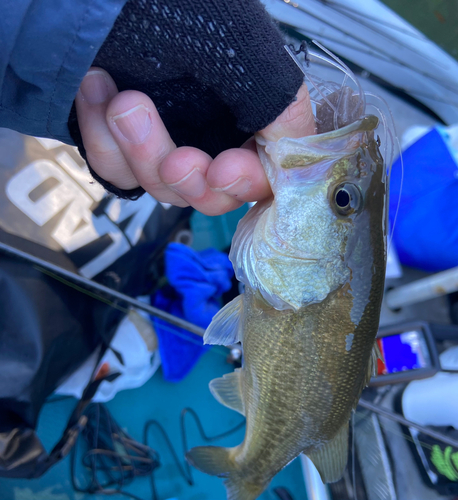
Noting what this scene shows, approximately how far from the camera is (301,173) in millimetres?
751

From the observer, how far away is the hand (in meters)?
0.69

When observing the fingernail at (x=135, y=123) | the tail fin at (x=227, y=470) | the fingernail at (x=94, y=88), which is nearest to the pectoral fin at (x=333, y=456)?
the tail fin at (x=227, y=470)

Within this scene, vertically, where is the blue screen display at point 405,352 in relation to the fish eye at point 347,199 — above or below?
below

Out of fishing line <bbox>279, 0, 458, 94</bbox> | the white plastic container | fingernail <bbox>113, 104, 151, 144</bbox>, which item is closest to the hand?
fingernail <bbox>113, 104, 151, 144</bbox>

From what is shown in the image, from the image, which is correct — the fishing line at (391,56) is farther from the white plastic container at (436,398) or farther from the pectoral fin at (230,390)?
the pectoral fin at (230,390)

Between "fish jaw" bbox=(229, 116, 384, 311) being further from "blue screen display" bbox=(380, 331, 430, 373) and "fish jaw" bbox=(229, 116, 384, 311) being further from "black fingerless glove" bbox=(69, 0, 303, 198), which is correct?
"blue screen display" bbox=(380, 331, 430, 373)

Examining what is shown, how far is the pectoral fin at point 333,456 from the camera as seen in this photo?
1.04 metres

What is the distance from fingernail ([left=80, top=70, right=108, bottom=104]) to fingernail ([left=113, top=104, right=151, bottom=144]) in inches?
4.1

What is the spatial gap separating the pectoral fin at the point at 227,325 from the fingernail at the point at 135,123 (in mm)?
514

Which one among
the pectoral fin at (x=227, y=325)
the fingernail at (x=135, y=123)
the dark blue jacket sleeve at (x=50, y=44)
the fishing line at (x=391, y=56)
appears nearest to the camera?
the dark blue jacket sleeve at (x=50, y=44)

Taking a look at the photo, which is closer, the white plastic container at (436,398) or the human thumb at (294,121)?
the human thumb at (294,121)

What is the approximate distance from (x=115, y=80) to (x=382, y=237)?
2.32 feet

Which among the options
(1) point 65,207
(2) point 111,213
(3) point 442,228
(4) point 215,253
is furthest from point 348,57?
(1) point 65,207

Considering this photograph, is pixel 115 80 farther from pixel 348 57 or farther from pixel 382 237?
pixel 348 57
